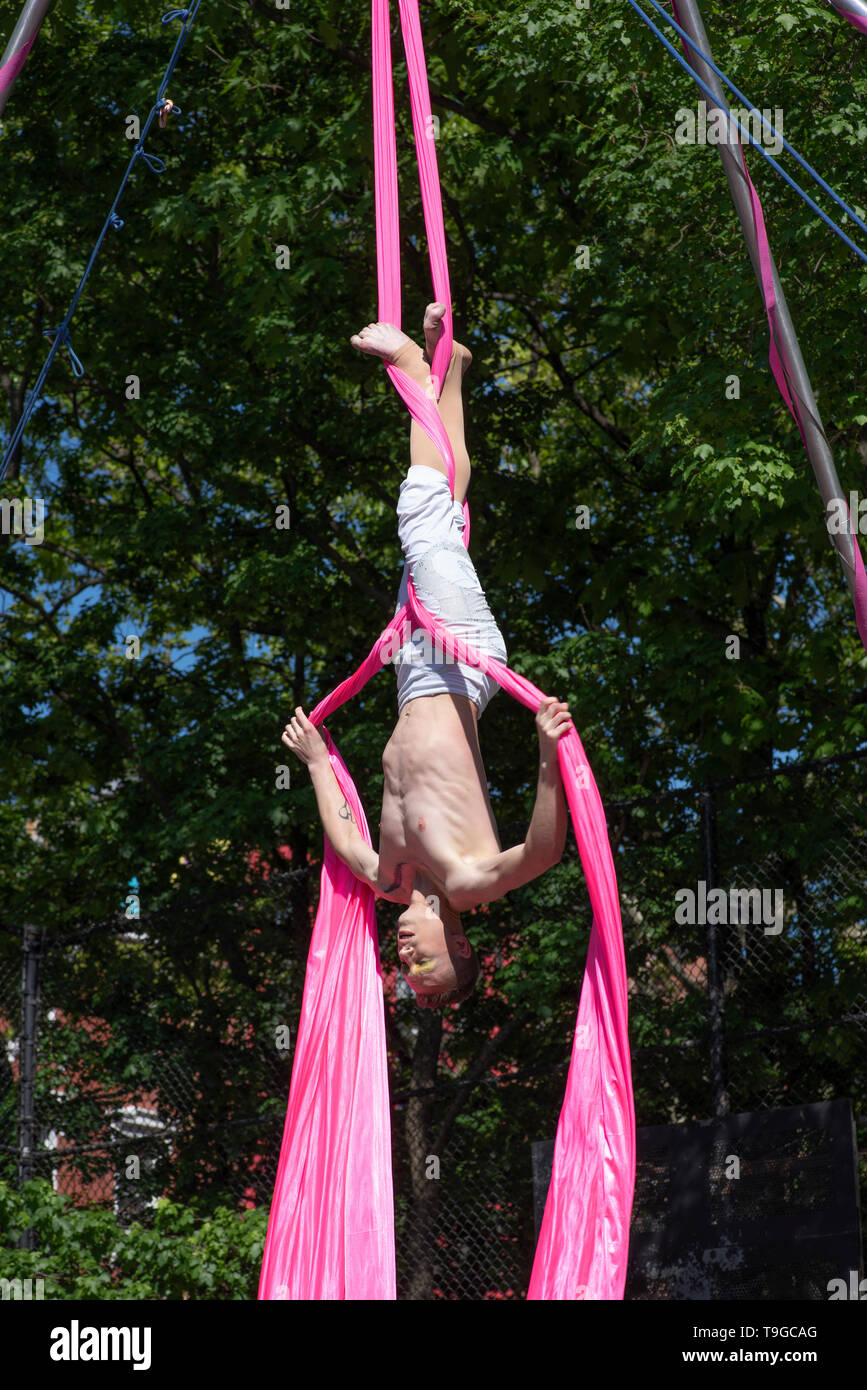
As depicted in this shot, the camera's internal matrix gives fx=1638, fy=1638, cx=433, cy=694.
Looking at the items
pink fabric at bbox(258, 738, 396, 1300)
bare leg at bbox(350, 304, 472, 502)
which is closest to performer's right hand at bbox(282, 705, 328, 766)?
pink fabric at bbox(258, 738, 396, 1300)

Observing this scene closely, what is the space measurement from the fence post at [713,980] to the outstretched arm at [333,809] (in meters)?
3.07

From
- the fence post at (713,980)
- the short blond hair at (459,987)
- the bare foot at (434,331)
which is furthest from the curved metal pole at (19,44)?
the fence post at (713,980)

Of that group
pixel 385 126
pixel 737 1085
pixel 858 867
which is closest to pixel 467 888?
pixel 385 126

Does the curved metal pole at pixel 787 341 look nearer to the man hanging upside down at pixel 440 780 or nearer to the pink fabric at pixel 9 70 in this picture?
the man hanging upside down at pixel 440 780

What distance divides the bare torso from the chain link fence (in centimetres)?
331

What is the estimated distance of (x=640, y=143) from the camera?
10.1 m

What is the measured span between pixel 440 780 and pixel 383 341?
1.52 meters

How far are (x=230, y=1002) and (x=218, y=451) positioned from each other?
4.13 m

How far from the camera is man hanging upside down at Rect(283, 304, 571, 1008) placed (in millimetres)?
4773

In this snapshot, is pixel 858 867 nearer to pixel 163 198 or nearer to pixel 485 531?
pixel 485 531

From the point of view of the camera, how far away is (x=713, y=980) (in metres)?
8.02

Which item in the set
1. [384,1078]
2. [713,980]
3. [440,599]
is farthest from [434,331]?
[713,980]

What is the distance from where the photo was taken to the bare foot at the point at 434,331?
540cm

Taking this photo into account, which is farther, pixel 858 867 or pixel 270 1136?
pixel 270 1136
